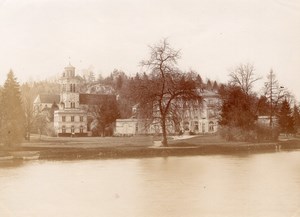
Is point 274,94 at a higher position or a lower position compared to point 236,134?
higher

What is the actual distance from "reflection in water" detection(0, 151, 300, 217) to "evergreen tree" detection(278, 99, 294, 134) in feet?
0.78

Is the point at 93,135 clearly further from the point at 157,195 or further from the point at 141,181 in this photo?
the point at 157,195

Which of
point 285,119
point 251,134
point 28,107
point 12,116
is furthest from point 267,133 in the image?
point 12,116

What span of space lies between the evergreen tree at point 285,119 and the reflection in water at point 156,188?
24 cm

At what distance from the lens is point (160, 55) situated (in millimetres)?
3967

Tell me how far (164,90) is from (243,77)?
1496mm

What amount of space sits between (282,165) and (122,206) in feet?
5.00

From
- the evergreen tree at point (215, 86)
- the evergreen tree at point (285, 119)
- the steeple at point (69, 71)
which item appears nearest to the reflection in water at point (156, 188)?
the evergreen tree at point (285, 119)

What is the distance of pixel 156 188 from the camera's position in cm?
321

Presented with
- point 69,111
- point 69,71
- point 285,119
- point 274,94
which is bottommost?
point 285,119

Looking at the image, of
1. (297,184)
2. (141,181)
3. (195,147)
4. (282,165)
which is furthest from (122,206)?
(195,147)

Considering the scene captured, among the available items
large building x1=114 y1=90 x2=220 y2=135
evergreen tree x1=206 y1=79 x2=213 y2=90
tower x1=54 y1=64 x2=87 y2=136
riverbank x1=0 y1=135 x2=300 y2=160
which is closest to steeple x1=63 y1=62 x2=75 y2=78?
tower x1=54 y1=64 x2=87 y2=136

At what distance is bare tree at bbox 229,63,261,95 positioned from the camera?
144 inches

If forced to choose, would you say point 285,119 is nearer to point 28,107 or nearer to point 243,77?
point 243,77
